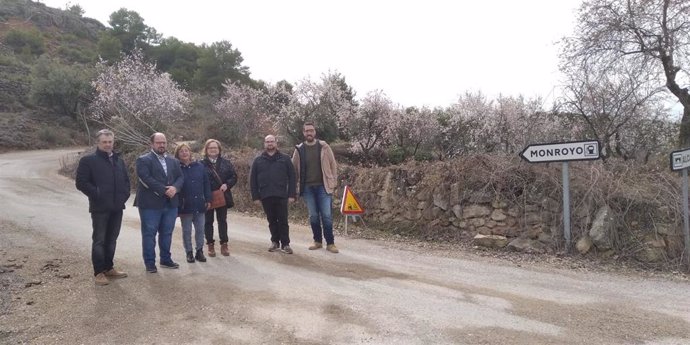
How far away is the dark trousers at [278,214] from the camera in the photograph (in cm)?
687

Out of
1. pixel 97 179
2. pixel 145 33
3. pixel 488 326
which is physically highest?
pixel 145 33

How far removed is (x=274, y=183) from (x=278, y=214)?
1.61 ft

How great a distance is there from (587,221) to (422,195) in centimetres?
287

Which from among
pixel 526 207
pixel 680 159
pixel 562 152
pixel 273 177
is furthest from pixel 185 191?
pixel 680 159

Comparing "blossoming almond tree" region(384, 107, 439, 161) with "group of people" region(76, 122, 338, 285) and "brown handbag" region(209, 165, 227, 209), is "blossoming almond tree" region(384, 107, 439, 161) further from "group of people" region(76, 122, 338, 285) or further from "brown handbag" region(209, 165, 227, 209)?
"brown handbag" region(209, 165, 227, 209)

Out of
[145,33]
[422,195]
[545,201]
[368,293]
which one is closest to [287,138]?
[422,195]

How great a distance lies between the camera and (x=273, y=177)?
267 inches

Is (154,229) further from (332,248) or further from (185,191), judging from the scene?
(332,248)

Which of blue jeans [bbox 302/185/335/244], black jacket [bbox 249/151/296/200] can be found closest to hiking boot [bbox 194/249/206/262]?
black jacket [bbox 249/151/296/200]

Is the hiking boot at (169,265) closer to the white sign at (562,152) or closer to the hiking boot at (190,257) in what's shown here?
the hiking boot at (190,257)

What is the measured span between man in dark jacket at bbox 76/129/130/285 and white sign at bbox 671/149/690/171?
7395mm

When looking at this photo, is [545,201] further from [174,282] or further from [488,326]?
[174,282]

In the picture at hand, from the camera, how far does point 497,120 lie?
17266 mm

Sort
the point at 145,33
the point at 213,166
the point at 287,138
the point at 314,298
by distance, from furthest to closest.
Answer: the point at 145,33 < the point at 287,138 < the point at 213,166 < the point at 314,298
